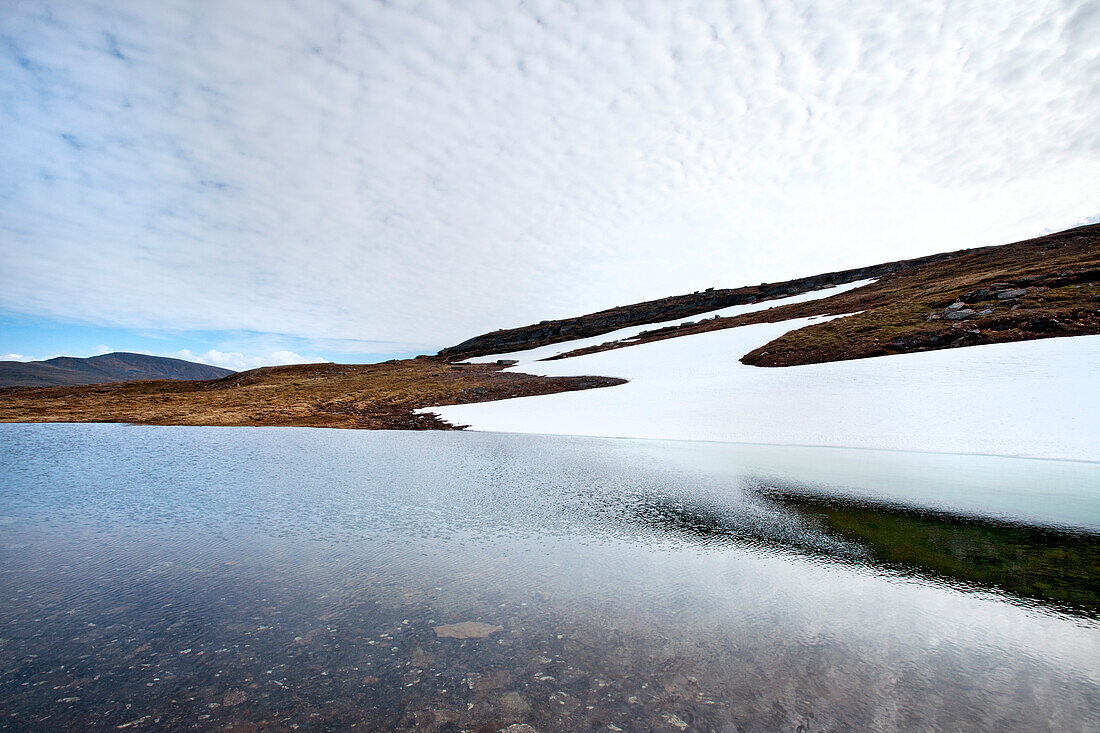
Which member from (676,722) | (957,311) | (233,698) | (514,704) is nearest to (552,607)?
(514,704)

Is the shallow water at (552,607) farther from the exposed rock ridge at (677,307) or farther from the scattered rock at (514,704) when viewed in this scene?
the exposed rock ridge at (677,307)

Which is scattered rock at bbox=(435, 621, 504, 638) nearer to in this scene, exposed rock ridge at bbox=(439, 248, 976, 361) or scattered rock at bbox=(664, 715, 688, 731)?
scattered rock at bbox=(664, 715, 688, 731)

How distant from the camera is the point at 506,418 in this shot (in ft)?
100

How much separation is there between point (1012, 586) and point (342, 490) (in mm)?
13604

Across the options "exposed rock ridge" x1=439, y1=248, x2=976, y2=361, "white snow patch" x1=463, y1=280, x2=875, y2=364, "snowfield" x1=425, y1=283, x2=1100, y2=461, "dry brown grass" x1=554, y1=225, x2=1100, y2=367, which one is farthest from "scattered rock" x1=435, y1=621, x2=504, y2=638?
"exposed rock ridge" x1=439, y1=248, x2=976, y2=361

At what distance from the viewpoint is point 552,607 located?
5.85m

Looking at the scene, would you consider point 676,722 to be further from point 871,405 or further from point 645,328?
point 645,328

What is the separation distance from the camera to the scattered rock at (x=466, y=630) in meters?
5.18

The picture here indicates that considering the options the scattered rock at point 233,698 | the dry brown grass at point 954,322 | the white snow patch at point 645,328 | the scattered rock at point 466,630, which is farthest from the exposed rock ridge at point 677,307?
the scattered rock at point 233,698

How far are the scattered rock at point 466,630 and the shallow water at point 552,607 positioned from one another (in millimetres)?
101

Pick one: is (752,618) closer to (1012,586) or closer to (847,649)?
(847,649)

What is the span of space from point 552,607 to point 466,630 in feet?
3.77

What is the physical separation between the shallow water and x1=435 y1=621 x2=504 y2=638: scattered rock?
10 centimetres

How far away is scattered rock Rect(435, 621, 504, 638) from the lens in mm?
5180
